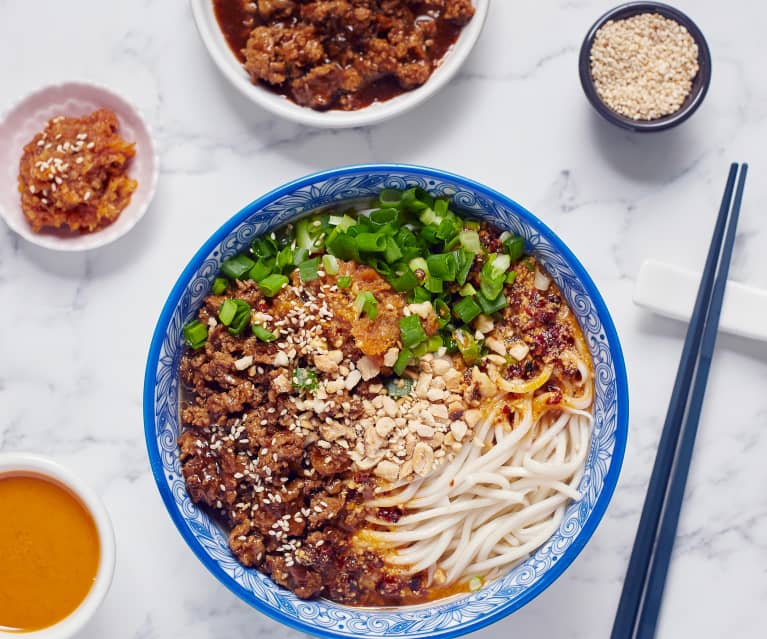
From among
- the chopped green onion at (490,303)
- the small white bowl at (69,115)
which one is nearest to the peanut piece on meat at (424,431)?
the chopped green onion at (490,303)

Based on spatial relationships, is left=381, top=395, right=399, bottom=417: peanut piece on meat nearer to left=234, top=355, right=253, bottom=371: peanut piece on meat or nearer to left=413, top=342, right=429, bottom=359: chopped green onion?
left=413, top=342, right=429, bottom=359: chopped green onion

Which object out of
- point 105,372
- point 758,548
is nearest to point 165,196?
point 105,372

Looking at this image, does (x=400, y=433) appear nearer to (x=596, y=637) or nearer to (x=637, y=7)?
(x=596, y=637)

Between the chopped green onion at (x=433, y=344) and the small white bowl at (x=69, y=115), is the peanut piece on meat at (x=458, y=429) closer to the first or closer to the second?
the chopped green onion at (x=433, y=344)

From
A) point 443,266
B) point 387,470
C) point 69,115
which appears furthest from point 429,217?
point 69,115

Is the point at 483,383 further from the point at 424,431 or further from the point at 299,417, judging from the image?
the point at 299,417

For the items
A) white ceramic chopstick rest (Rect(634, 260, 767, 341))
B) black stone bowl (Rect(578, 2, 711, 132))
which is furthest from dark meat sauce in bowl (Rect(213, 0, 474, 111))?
white ceramic chopstick rest (Rect(634, 260, 767, 341))
